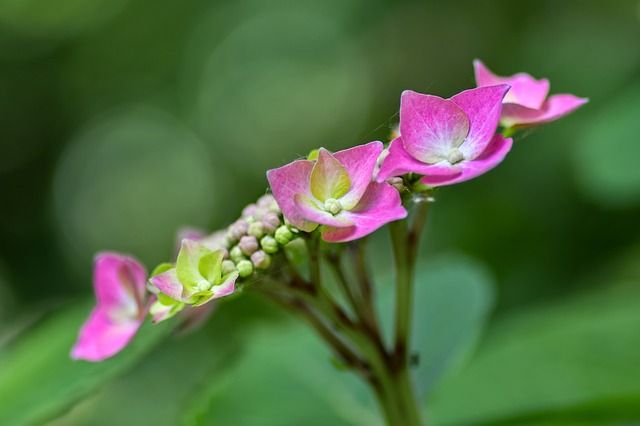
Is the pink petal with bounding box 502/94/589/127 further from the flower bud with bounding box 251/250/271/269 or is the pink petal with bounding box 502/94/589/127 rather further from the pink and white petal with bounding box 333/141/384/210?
the flower bud with bounding box 251/250/271/269

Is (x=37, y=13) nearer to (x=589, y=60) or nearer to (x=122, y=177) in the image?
(x=122, y=177)

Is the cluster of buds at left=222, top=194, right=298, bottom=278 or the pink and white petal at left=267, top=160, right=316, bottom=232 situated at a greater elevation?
the pink and white petal at left=267, top=160, right=316, bottom=232

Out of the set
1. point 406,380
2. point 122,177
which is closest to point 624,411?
point 406,380

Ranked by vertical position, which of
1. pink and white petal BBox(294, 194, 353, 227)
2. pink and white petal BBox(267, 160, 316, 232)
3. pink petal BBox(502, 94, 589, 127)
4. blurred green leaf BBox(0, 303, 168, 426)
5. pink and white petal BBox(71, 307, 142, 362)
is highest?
pink and white petal BBox(267, 160, 316, 232)

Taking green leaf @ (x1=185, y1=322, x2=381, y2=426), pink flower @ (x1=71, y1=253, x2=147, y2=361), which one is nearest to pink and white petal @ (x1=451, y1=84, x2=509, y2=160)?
pink flower @ (x1=71, y1=253, x2=147, y2=361)

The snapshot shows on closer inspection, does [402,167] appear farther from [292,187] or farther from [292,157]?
[292,157]

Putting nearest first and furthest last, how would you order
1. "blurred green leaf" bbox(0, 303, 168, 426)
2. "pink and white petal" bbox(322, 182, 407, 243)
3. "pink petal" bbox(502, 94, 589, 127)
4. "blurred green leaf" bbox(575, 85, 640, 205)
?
"pink and white petal" bbox(322, 182, 407, 243), "pink petal" bbox(502, 94, 589, 127), "blurred green leaf" bbox(0, 303, 168, 426), "blurred green leaf" bbox(575, 85, 640, 205)

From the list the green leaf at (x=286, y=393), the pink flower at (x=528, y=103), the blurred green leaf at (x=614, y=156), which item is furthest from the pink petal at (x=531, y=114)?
the blurred green leaf at (x=614, y=156)

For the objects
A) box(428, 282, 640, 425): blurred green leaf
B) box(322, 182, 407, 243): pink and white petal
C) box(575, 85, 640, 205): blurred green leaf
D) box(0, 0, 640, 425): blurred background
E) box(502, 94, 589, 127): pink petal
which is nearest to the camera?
box(322, 182, 407, 243): pink and white petal
